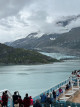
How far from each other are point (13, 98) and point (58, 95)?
910 cm

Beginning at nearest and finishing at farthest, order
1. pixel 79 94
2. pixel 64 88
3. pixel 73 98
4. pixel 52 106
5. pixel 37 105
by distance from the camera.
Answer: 1. pixel 37 105
2. pixel 52 106
3. pixel 73 98
4. pixel 79 94
5. pixel 64 88

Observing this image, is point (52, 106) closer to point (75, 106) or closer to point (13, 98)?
point (75, 106)

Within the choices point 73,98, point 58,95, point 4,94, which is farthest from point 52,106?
point 58,95

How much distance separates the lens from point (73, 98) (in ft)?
65.7

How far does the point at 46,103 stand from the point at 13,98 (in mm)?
2468

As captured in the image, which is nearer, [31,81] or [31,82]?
[31,82]

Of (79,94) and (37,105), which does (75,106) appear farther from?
(79,94)

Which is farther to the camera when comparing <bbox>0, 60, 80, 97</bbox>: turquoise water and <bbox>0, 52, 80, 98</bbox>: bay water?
<bbox>0, 60, 80, 97</bbox>: turquoise water

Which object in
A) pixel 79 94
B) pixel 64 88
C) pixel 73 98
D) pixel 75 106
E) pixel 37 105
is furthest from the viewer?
pixel 64 88

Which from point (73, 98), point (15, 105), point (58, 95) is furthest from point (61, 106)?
point (58, 95)

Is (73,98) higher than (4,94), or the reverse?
(4,94)

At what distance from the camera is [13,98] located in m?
13.9

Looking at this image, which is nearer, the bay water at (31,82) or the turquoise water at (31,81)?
the bay water at (31,82)

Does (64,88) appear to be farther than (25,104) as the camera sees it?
Yes
